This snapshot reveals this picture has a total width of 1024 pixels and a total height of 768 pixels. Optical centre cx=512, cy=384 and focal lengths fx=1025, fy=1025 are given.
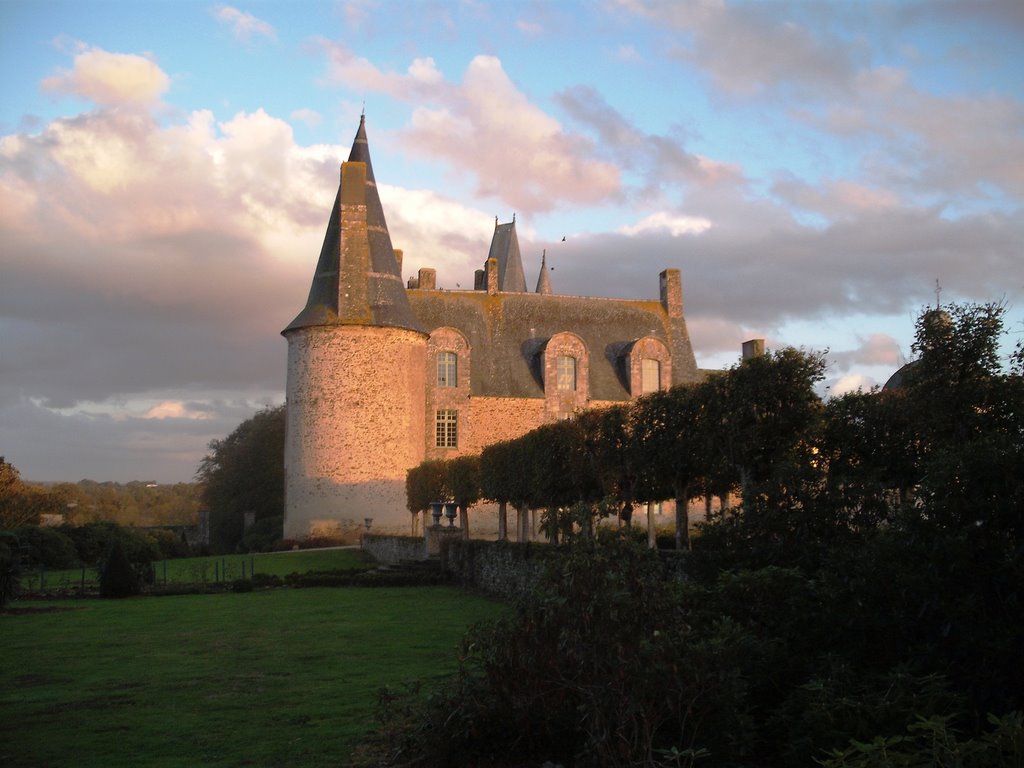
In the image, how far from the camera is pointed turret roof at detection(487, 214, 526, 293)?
5566cm

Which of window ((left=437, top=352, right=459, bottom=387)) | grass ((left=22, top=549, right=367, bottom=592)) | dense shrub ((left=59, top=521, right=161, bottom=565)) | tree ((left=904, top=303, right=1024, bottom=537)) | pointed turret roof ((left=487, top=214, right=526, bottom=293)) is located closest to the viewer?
tree ((left=904, top=303, right=1024, bottom=537))

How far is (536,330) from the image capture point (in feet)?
140

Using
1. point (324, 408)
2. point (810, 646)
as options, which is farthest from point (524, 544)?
point (324, 408)

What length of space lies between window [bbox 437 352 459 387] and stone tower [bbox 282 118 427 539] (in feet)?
5.59

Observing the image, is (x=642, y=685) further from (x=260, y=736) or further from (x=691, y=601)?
(x=260, y=736)

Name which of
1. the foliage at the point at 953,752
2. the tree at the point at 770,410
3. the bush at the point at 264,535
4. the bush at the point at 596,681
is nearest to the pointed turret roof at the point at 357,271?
the bush at the point at 264,535

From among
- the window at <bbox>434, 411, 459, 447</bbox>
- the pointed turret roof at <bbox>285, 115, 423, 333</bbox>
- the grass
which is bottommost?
the grass

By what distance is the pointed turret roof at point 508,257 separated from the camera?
5566cm

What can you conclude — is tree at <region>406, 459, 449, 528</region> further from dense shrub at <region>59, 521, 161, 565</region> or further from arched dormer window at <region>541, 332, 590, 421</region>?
dense shrub at <region>59, 521, 161, 565</region>

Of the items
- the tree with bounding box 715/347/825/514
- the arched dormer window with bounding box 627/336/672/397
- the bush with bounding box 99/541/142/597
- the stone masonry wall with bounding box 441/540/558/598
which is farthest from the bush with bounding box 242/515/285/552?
the tree with bounding box 715/347/825/514

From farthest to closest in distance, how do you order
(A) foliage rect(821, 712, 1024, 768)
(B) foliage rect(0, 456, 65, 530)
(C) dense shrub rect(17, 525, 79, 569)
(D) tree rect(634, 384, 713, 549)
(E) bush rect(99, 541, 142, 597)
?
(B) foliage rect(0, 456, 65, 530)
(C) dense shrub rect(17, 525, 79, 569)
(E) bush rect(99, 541, 142, 597)
(D) tree rect(634, 384, 713, 549)
(A) foliage rect(821, 712, 1024, 768)

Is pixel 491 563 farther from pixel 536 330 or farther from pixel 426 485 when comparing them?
pixel 536 330

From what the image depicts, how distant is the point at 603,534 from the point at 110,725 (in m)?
4.30

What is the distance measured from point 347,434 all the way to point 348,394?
1454 mm
